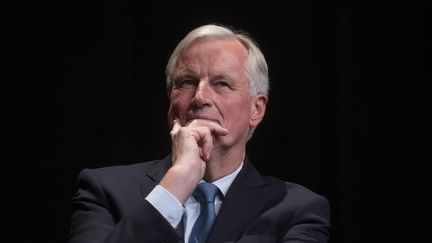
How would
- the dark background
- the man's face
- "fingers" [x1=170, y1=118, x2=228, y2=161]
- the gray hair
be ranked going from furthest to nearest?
the dark background, the gray hair, the man's face, "fingers" [x1=170, y1=118, x2=228, y2=161]

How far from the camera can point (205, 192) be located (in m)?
2.10

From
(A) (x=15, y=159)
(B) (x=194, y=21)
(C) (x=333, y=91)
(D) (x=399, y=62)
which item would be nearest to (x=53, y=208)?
(A) (x=15, y=159)

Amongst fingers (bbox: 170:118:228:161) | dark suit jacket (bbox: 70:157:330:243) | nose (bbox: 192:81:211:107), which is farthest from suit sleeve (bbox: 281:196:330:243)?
nose (bbox: 192:81:211:107)

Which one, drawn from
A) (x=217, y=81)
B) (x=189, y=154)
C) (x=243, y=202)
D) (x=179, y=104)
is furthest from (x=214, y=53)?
(x=243, y=202)

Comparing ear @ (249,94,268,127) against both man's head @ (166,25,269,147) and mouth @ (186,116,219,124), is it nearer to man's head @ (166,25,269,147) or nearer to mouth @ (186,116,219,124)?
man's head @ (166,25,269,147)

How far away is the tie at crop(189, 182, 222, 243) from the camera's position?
203cm

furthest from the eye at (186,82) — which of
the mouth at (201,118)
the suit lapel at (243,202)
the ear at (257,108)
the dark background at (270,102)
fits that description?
the dark background at (270,102)

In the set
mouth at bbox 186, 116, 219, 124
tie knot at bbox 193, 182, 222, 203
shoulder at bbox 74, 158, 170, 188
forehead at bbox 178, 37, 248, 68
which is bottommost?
tie knot at bbox 193, 182, 222, 203

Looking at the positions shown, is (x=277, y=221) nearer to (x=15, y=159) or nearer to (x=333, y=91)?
(x=333, y=91)

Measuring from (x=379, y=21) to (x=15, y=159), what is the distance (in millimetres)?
1496

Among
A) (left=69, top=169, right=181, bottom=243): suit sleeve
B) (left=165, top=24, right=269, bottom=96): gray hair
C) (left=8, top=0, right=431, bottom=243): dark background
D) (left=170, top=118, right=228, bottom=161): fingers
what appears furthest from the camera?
(left=8, top=0, right=431, bottom=243): dark background

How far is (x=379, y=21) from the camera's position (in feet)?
8.30

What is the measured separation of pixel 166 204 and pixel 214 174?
358 mm

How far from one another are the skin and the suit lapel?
0.07m
